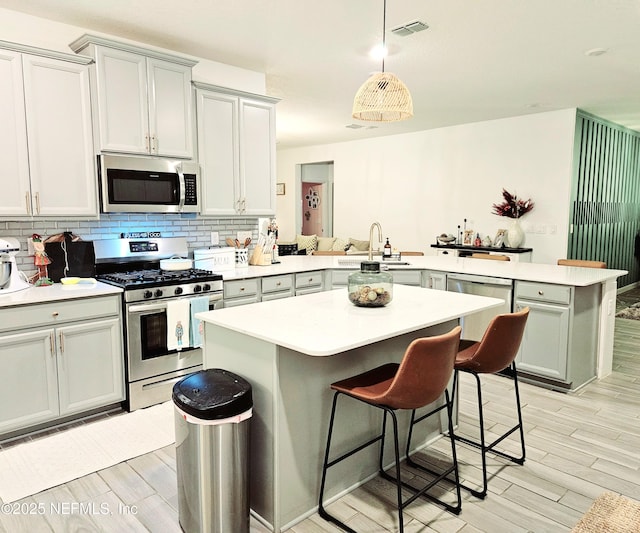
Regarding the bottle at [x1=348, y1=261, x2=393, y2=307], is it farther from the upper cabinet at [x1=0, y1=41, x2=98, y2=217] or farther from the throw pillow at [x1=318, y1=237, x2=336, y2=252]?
the throw pillow at [x1=318, y1=237, x2=336, y2=252]

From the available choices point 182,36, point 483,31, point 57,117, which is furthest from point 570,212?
point 57,117

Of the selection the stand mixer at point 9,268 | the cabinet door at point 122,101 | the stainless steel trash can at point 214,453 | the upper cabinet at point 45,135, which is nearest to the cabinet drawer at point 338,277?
the cabinet door at point 122,101

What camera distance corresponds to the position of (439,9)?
319cm

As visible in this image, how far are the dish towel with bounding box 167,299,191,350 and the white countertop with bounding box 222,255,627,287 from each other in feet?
1.59

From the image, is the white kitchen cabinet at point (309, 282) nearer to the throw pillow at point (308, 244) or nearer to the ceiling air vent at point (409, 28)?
the ceiling air vent at point (409, 28)

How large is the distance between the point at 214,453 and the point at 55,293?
179 cm

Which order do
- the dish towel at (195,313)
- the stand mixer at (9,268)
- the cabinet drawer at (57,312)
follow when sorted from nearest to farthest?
the cabinet drawer at (57,312)
the stand mixer at (9,268)
the dish towel at (195,313)

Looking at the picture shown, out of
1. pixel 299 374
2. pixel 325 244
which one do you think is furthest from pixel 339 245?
pixel 299 374

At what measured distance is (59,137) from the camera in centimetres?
327

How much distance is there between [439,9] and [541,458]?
293 centimetres

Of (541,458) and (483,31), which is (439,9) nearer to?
(483,31)

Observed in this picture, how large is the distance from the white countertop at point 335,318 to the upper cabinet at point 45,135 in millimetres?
1692

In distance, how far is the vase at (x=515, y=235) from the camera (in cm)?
657

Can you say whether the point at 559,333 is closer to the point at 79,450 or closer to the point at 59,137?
the point at 79,450
